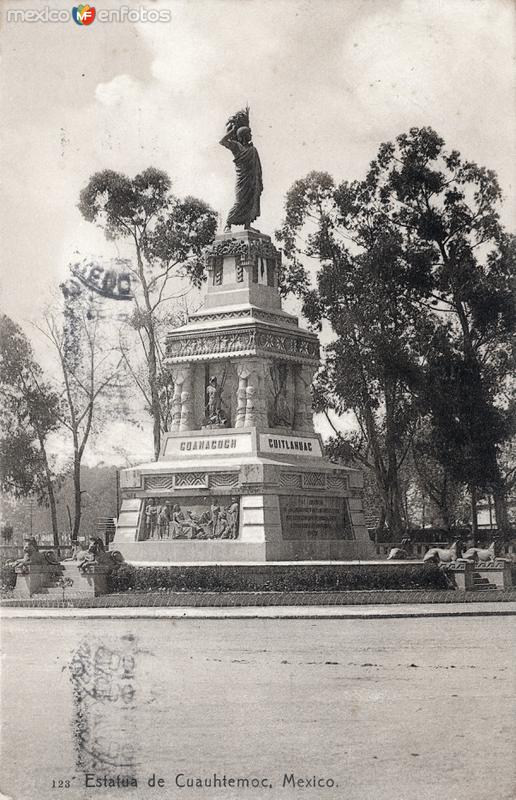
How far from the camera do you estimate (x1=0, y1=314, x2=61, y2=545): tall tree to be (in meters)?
53.1

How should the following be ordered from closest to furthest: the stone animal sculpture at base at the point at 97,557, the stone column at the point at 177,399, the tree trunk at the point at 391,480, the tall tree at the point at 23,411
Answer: the stone animal sculpture at base at the point at 97,557, the stone column at the point at 177,399, the tree trunk at the point at 391,480, the tall tree at the point at 23,411

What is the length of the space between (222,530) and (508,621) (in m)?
10.1

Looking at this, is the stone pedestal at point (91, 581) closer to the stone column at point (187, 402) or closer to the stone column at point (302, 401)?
the stone column at point (187, 402)

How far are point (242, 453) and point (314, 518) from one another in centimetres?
264

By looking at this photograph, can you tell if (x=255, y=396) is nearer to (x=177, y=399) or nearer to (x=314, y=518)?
(x=177, y=399)

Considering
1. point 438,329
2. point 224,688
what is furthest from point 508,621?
point 438,329

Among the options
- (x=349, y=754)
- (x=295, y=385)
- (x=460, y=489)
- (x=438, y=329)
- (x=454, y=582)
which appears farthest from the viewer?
(x=460, y=489)

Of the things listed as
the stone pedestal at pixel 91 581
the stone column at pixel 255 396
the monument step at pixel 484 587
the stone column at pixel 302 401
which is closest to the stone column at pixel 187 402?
the stone column at pixel 255 396

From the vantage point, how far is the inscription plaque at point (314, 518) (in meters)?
29.9

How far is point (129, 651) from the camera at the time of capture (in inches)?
594

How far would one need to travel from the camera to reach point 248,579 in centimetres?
2562

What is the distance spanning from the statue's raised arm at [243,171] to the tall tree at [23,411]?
→ 21.0 m

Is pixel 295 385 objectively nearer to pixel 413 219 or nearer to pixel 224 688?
pixel 413 219

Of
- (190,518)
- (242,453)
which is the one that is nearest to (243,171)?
(242,453)
